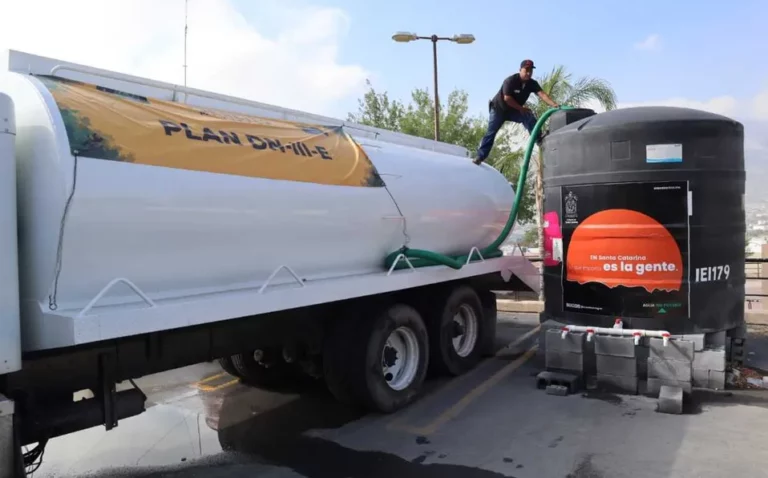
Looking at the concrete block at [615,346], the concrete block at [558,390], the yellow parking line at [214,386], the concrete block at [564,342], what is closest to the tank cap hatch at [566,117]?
the concrete block at [564,342]

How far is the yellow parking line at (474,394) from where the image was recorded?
20.2 ft

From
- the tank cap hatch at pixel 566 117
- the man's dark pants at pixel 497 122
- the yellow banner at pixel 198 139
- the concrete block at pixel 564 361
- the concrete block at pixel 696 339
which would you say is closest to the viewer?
the yellow banner at pixel 198 139

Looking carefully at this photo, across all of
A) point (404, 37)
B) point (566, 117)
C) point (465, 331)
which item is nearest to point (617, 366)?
point (465, 331)

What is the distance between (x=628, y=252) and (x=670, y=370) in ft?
4.46

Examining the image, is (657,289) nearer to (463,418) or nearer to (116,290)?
(463,418)

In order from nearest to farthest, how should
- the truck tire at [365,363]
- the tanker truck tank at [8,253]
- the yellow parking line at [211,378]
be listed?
1. the tanker truck tank at [8,253]
2. the truck tire at [365,363]
3. the yellow parking line at [211,378]

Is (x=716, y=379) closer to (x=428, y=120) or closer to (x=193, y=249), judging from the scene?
(x=193, y=249)

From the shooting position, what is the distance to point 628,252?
283 inches

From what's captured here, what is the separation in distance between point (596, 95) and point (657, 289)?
10.9 m

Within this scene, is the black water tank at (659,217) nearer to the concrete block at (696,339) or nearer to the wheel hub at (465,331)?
the concrete block at (696,339)

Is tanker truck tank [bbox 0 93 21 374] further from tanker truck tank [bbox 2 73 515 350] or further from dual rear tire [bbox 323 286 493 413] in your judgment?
dual rear tire [bbox 323 286 493 413]

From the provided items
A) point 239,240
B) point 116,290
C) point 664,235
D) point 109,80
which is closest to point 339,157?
point 239,240

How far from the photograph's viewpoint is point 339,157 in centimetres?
644

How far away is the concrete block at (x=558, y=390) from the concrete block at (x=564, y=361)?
1.25 feet
